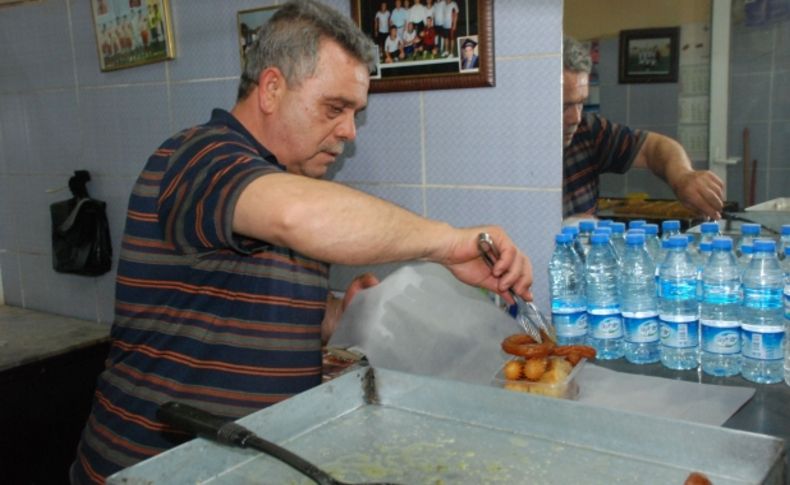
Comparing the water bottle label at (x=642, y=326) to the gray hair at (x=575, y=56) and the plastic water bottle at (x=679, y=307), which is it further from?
the gray hair at (x=575, y=56)

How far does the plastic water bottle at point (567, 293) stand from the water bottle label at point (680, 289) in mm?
181

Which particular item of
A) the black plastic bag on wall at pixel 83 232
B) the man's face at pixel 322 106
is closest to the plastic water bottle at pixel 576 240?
the man's face at pixel 322 106

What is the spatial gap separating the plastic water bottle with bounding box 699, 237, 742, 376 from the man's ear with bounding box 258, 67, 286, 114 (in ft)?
2.91

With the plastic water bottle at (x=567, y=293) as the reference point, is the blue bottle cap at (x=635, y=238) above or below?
above

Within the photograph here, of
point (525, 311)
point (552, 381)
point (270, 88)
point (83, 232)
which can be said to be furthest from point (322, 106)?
point (83, 232)

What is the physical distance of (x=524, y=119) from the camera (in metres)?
1.74

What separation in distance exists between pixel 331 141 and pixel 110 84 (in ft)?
4.60

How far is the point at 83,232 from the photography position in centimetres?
265

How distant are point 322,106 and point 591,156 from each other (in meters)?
0.68

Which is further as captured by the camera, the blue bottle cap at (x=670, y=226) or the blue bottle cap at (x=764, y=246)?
the blue bottle cap at (x=670, y=226)

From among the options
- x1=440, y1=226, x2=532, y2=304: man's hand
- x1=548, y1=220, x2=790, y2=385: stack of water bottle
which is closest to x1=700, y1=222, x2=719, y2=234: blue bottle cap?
x1=548, y1=220, x2=790, y2=385: stack of water bottle

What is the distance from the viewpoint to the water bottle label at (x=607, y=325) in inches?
60.8

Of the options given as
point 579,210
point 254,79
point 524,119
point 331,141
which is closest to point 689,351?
point 579,210

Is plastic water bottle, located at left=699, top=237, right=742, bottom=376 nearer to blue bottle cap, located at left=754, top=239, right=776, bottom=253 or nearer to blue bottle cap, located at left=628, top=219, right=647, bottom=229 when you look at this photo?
blue bottle cap, located at left=754, top=239, right=776, bottom=253
